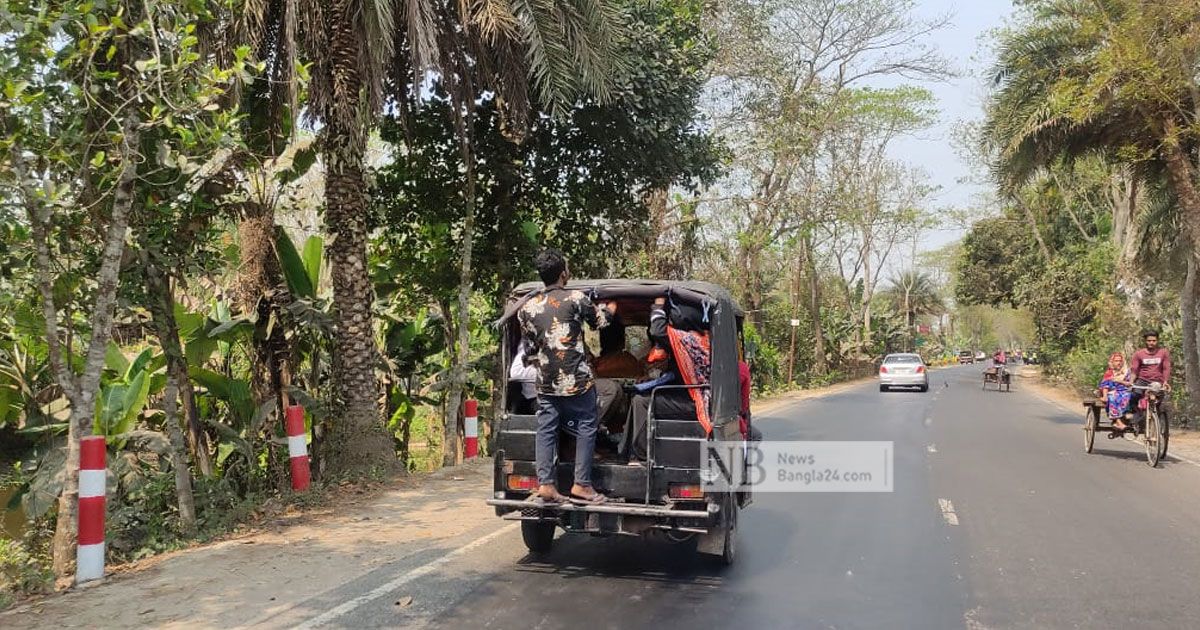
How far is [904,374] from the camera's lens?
34688 millimetres

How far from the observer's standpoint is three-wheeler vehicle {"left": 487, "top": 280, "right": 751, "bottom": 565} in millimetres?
5957

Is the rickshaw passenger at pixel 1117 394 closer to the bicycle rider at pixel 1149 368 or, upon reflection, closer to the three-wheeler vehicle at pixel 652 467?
the bicycle rider at pixel 1149 368

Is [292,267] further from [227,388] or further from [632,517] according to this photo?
[632,517]

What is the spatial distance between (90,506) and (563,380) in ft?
11.2

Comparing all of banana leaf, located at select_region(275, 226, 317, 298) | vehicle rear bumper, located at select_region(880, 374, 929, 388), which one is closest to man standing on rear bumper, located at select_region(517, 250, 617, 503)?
banana leaf, located at select_region(275, 226, 317, 298)

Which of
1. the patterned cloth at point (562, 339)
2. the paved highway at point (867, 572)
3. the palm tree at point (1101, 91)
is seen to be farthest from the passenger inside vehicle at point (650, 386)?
the palm tree at point (1101, 91)

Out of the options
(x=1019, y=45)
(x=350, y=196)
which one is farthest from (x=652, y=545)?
(x=1019, y=45)

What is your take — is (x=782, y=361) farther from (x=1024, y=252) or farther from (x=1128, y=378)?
(x=1128, y=378)

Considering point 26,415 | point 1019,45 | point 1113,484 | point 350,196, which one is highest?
point 1019,45

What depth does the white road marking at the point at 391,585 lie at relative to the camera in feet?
17.2

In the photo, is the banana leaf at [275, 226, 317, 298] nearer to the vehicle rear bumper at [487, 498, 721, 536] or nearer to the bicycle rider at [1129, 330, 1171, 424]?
the vehicle rear bumper at [487, 498, 721, 536]

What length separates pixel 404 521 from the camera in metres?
8.41

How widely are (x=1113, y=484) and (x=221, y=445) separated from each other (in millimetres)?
11446

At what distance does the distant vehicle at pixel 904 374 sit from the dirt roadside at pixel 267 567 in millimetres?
28220
